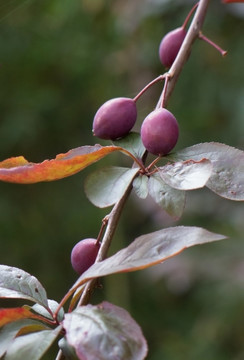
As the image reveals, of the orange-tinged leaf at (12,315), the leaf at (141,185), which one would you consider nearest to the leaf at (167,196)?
the leaf at (141,185)

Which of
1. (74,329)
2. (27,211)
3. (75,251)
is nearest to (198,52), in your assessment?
(27,211)

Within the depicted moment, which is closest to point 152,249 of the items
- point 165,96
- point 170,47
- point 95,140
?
point 165,96

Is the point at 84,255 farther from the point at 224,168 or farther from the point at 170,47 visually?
the point at 170,47

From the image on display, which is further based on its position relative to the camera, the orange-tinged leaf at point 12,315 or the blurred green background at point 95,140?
the blurred green background at point 95,140

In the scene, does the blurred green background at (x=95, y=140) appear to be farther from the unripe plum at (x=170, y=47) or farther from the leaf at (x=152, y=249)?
the leaf at (x=152, y=249)

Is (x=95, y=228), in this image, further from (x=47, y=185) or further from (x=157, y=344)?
(x=157, y=344)

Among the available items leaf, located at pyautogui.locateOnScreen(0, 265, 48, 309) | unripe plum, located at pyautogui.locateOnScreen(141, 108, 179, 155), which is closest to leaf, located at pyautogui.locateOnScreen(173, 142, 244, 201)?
unripe plum, located at pyautogui.locateOnScreen(141, 108, 179, 155)
